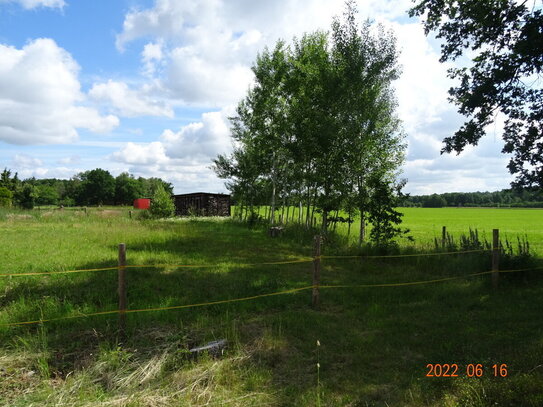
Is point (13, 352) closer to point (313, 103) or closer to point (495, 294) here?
point (495, 294)

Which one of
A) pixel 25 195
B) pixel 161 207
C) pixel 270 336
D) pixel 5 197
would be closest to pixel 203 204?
pixel 161 207

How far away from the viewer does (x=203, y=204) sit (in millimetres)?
40406

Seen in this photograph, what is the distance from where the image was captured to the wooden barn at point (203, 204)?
131ft

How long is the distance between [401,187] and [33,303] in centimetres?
1276

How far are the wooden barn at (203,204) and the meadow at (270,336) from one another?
28257mm

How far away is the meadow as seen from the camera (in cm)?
443

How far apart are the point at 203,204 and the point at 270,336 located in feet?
116

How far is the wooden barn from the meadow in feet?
92.7

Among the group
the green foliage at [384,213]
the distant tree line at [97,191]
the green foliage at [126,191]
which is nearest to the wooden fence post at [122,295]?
the green foliage at [384,213]

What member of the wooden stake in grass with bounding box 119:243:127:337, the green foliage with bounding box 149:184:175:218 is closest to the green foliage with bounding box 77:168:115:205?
the green foliage with bounding box 149:184:175:218

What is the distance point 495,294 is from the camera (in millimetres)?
8766

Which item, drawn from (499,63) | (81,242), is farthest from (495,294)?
(81,242)

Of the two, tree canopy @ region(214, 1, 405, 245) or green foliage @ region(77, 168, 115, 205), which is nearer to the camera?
tree canopy @ region(214, 1, 405, 245)

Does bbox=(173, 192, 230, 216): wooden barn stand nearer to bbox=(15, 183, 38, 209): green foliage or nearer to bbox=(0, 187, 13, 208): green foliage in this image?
bbox=(0, 187, 13, 208): green foliage
